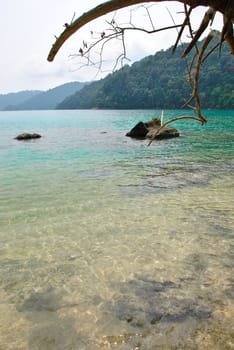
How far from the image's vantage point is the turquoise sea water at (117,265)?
174 inches

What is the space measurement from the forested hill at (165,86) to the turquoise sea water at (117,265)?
79.9 metres

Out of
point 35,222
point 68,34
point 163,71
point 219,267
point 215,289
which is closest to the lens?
point 68,34

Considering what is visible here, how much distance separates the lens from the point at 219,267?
239 inches

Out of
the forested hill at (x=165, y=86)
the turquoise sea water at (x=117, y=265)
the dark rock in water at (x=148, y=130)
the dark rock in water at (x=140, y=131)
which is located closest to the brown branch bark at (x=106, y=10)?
the turquoise sea water at (x=117, y=265)

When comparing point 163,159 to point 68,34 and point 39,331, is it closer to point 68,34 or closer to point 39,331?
point 39,331

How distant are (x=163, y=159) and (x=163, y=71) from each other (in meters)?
128

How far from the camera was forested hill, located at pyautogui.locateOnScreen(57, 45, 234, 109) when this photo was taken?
11088 cm

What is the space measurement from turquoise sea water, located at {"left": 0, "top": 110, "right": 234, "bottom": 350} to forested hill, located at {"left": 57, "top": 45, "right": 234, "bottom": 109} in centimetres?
7988

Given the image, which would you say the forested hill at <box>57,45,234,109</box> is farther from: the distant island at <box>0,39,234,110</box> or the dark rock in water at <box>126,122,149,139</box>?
the dark rock in water at <box>126,122,149,139</box>

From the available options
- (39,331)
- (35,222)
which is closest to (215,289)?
(39,331)

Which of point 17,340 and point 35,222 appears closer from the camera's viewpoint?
point 17,340

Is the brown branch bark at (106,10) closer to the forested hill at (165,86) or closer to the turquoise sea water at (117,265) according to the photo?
the turquoise sea water at (117,265)

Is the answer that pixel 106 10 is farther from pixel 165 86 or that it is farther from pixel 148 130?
pixel 165 86

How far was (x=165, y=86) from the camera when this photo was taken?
13262 cm
